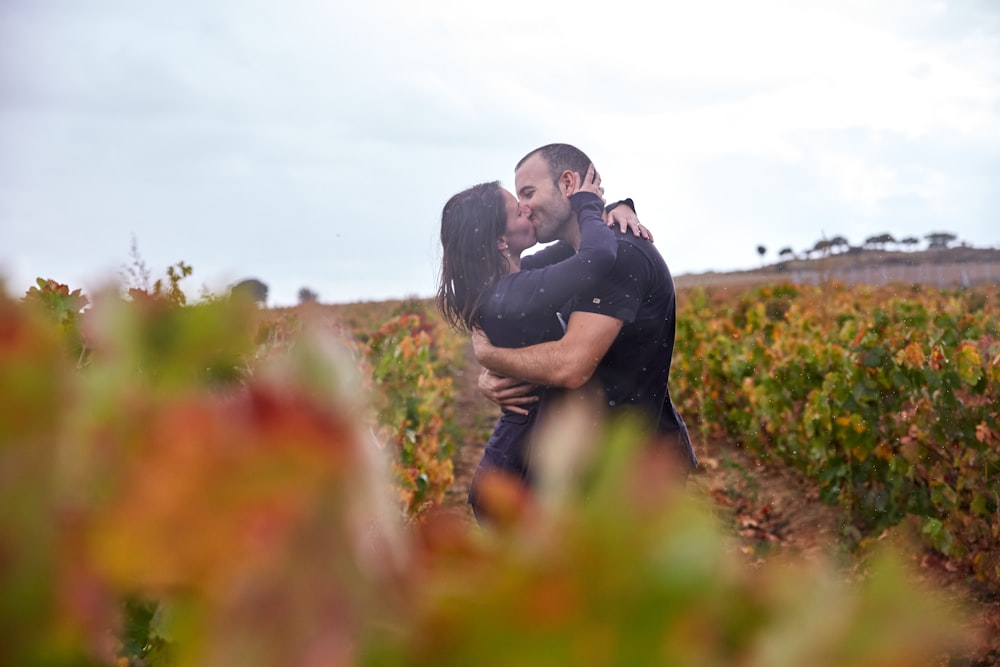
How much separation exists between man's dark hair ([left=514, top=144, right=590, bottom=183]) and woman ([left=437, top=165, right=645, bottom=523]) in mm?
94

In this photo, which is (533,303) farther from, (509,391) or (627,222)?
(627,222)

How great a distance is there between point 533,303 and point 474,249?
0.40m

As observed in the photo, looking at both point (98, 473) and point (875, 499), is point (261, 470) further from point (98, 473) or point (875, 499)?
point (875, 499)

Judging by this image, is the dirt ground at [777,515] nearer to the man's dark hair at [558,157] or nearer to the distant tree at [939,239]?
the man's dark hair at [558,157]

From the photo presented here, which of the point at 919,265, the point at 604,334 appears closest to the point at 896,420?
→ the point at 604,334

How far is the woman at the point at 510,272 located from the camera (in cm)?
332

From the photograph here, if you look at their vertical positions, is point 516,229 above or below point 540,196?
below

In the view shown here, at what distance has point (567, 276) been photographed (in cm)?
326

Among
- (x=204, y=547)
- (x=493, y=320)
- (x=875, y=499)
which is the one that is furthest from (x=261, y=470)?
(x=875, y=499)

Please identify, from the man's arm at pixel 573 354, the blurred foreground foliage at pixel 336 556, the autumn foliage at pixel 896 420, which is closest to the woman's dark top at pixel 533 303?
the man's arm at pixel 573 354

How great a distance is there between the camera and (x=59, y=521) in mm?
350

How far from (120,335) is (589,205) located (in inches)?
131

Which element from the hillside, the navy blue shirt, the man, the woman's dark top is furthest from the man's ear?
the hillside

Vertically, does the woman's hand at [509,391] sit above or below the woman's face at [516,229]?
below
